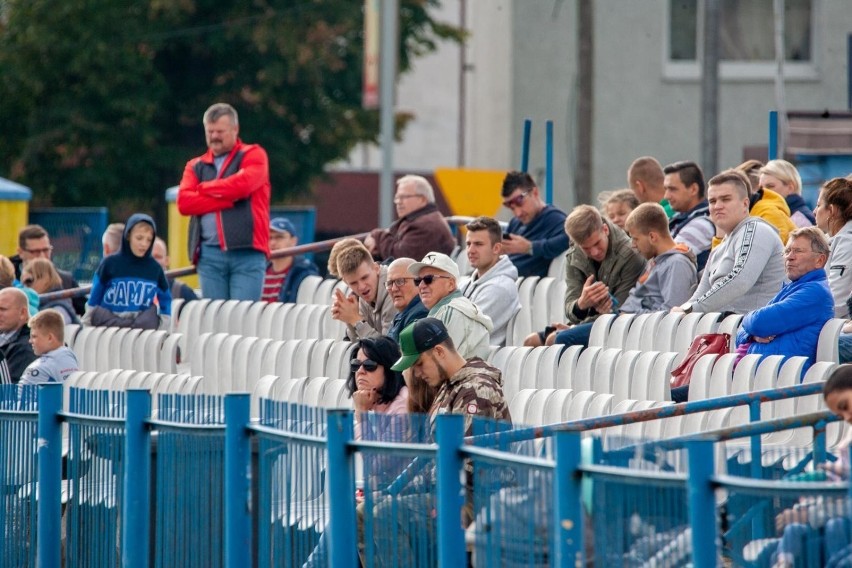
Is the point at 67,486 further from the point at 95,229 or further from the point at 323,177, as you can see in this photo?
the point at 323,177

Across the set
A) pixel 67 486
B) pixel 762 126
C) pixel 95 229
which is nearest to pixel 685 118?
pixel 762 126

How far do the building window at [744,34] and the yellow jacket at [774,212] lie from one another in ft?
63.9

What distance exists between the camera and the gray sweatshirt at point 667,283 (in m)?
10.2

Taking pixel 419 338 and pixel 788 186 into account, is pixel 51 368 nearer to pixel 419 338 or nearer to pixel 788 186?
pixel 419 338

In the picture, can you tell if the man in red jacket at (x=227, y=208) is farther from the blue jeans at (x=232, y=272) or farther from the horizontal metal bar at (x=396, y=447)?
the horizontal metal bar at (x=396, y=447)

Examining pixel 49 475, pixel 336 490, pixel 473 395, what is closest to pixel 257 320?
pixel 49 475

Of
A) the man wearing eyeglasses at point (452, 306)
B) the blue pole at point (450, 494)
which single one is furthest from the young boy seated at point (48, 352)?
the blue pole at point (450, 494)

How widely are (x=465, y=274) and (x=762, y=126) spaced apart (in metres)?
17.9

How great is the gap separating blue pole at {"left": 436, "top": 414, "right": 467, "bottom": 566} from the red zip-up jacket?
7.25m

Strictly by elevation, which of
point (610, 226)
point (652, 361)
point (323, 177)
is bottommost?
point (652, 361)

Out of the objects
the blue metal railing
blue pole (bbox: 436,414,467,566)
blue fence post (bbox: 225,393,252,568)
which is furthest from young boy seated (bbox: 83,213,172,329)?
blue pole (bbox: 436,414,467,566)

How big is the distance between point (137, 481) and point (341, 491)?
5.13ft

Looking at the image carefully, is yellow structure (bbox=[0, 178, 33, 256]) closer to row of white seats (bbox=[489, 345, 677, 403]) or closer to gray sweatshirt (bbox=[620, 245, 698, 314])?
gray sweatshirt (bbox=[620, 245, 698, 314])

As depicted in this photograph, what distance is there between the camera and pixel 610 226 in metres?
10.7
